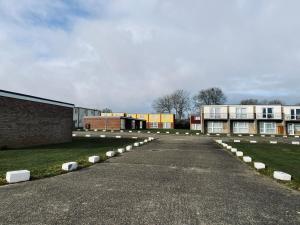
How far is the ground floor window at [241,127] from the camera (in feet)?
204

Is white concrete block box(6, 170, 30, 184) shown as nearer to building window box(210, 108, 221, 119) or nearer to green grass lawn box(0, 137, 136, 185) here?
green grass lawn box(0, 137, 136, 185)

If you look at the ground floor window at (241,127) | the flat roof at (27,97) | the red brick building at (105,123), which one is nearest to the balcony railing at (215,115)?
the ground floor window at (241,127)

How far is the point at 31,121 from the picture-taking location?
24141 millimetres

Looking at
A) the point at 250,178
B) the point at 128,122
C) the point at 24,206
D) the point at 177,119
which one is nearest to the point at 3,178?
the point at 24,206

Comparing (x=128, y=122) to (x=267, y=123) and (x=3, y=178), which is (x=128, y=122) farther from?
(x=3, y=178)

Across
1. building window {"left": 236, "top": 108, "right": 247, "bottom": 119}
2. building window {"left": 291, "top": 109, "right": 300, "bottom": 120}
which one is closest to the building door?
building window {"left": 291, "top": 109, "right": 300, "bottom": 120}

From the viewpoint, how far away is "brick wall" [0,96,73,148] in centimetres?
2133

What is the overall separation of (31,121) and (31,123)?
0.55 feet

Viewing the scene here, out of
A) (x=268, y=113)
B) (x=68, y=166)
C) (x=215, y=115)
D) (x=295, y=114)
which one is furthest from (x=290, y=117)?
(x=68, y=166)

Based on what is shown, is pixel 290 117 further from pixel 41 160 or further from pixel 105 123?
pixel 41 160

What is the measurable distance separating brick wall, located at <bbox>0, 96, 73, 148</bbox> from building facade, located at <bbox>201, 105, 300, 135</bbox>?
3913 cm

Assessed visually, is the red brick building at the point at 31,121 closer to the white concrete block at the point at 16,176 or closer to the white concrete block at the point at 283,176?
the white concrete block at the point at 16,176

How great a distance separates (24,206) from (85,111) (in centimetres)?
8856

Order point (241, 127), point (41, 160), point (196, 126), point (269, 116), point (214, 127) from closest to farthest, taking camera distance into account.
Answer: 1. point (41, 160)
2. point (269, 116)
3. point (241, 127)
4. point (214, 127)
5. point (196, 126)
